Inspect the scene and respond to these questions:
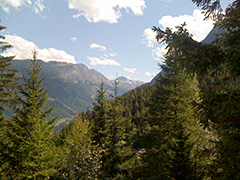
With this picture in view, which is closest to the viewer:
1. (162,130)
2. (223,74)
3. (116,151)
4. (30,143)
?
(223,74)

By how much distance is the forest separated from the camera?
17.6 ft

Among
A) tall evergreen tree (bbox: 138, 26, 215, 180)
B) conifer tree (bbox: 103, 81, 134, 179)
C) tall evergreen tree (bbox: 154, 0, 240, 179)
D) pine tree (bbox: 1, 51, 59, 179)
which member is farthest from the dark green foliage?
tall evergreen tree (bbox: 154, 0, 240, 179)

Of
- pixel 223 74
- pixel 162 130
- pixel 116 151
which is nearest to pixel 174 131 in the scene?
pixel 162 130

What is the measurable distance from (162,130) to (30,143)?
1033cm

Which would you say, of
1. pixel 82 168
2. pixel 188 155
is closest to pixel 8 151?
pixel 82 168

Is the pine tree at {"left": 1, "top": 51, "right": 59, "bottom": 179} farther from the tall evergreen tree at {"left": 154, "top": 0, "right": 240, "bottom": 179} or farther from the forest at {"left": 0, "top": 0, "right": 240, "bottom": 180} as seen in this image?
the tall evergreen tree at {"left": 154, "top": 0, "right": 240, "bottom": 179}

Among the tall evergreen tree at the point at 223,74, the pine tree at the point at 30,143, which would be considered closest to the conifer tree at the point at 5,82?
the pine tree at the point at 30,143

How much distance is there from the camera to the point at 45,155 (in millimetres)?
10914

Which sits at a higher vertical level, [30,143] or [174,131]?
[174,131]

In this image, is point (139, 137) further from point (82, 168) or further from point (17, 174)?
point (17, 174)

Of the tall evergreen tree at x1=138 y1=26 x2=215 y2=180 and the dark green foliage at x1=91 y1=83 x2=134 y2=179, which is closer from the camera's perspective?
the tall evergreen tree at x1=138 y1=26 x2=215 y2=180

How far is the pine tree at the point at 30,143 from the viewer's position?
35.2ft

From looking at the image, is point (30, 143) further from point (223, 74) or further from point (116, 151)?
point (223, 74)

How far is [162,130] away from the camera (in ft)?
41.2
